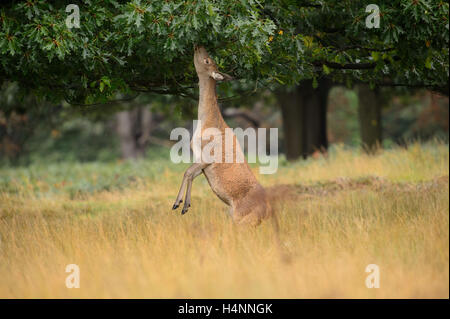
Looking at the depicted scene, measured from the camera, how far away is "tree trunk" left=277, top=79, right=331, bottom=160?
56.3 ft

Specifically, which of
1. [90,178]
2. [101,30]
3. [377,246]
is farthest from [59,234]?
[90,178]

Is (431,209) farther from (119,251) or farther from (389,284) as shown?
(119,251)

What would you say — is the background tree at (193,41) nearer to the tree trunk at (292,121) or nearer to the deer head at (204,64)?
the deer head at (204,64)

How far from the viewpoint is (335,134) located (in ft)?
118

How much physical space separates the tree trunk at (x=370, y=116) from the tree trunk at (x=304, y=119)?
1.16 m

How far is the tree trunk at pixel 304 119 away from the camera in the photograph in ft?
56.3

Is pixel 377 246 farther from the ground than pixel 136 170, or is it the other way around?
pixel 136 170

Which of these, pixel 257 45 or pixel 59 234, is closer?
pixel 257 45

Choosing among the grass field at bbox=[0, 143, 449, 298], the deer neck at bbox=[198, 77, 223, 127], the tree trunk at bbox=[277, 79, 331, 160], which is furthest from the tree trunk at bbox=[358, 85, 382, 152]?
the deer neck at bbox=[198, 77, 223, 127]

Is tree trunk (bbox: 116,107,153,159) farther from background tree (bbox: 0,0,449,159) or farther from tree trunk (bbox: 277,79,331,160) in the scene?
background tree (bbox: 0,0,449,159)

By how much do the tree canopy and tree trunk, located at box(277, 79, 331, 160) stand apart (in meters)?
8.03

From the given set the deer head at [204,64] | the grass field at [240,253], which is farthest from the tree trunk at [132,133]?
the deer head at [204,64]

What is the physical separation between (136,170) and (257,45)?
1134 centimetres
